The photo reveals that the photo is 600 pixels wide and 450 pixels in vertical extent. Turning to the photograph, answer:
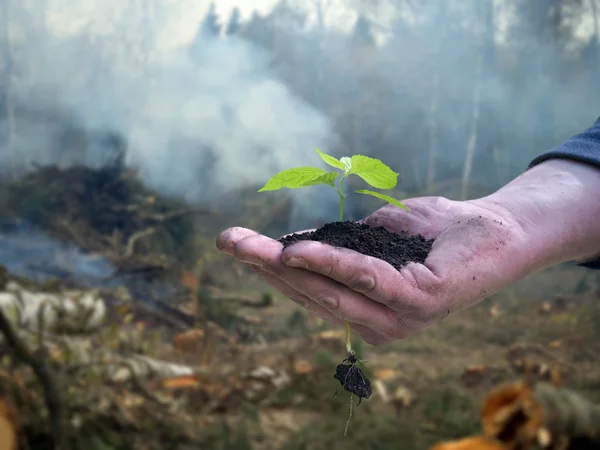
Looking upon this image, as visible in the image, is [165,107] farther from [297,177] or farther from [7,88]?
[297,177]

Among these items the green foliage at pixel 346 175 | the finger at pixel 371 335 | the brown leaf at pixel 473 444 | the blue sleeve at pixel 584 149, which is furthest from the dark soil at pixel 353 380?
the brown leaf at pixel 473 444

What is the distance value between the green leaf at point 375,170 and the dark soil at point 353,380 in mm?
276

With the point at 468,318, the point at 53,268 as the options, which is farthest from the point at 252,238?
the point at 468,318

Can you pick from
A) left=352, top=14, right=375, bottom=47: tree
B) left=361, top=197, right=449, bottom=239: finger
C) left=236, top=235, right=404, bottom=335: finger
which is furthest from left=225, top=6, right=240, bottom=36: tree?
left=236, top=235, right=404, bottom=335: finger

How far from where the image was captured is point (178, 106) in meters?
2.00

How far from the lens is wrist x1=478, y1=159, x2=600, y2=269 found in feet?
2.84

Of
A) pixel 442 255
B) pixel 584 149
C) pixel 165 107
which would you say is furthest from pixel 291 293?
pixel 165 107

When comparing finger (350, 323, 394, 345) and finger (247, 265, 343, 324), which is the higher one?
finger (247, 265, 343, 324)

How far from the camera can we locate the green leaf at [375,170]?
747mm

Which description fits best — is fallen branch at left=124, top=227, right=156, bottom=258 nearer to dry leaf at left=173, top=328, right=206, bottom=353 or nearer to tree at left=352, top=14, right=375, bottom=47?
dry leaf at left=173, top=328, right=206, bottom=353

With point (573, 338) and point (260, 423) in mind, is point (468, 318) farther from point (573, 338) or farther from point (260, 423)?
point (260, 423)

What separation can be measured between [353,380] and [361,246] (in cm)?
20

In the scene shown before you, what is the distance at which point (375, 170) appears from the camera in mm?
757

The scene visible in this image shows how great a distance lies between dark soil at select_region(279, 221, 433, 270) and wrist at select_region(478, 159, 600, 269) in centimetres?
19
